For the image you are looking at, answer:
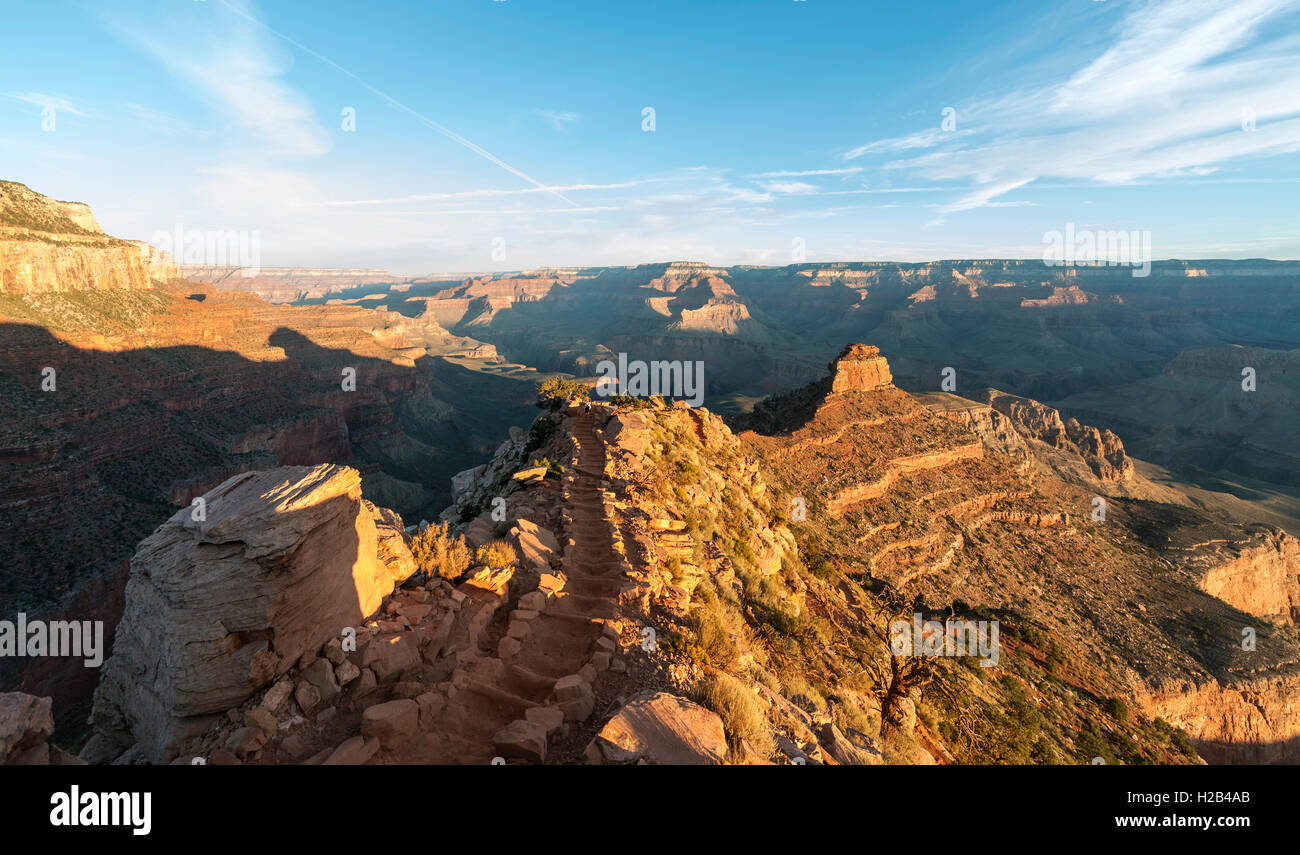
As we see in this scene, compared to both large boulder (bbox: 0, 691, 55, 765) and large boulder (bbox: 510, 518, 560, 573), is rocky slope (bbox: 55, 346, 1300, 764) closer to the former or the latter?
large boulder (bbox: 510, 518, 560, 573)

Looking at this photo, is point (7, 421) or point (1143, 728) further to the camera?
point (7, 421)

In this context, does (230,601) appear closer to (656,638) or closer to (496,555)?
(496,555)

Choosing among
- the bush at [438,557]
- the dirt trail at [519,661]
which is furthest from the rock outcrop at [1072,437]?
the bush at [438,557]

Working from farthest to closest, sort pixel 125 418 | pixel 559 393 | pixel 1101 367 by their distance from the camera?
pixel 1101 367 → pixel 125 418 → pixel 559 393

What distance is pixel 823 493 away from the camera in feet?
107

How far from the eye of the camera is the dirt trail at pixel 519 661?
6.05 m

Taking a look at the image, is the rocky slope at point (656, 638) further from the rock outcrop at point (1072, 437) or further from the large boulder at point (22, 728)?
the rock outcrop at point (1072, 437)

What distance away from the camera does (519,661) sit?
785cm

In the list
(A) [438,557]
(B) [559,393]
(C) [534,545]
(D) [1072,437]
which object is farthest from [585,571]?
(D) [1072,437]

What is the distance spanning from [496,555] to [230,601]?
4.35 metres

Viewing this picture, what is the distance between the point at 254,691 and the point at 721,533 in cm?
1174

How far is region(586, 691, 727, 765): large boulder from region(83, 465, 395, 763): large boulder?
14.8ft

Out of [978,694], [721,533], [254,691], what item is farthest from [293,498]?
[978,694]
